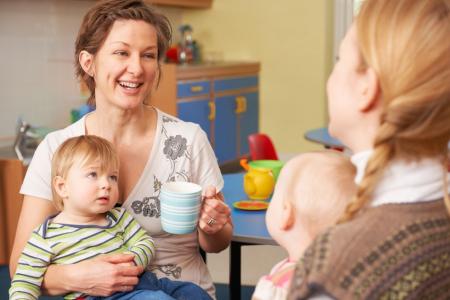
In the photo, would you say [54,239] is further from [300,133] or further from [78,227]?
[300,133]

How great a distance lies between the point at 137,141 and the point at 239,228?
0.37 meters

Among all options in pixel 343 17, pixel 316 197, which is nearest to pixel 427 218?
pixel 316 197

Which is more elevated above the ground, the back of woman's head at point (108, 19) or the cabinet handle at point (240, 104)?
the back of woman's head at point (108, 19)

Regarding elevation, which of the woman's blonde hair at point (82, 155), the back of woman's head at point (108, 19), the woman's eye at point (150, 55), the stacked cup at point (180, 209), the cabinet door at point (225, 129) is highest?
the back of woman's head at point (108, 19)

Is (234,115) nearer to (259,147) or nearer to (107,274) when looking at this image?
(259,147)

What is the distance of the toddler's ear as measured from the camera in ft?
3.65

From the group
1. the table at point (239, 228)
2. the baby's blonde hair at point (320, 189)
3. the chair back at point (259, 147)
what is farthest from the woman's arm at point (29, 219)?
the chair back at point (259, 147)

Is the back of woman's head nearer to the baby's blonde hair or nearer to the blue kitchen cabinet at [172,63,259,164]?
the baby's blonde hair

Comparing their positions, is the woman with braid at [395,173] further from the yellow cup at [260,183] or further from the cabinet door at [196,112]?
the cabinet door at [196,112]

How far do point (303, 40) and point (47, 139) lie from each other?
457cm

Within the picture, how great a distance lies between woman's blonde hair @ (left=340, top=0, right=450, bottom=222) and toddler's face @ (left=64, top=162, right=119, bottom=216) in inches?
32.1

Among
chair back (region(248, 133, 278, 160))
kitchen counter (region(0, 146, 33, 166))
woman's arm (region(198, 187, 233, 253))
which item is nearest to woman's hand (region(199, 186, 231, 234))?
woman's arm (region(198, 187, 233, 253))

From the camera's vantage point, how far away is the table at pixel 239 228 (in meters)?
1.86

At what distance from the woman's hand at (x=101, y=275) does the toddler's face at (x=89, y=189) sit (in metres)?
0.12
